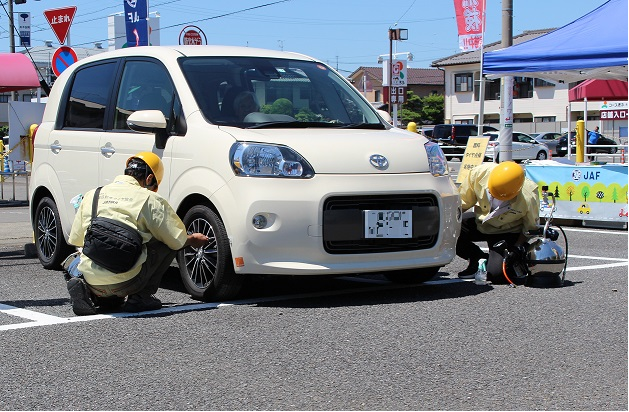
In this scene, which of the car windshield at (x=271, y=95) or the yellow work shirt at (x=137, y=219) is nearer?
the yellow work shirt at (x=137, y=219)

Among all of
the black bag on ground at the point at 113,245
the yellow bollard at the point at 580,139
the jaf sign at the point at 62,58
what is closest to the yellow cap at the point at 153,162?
the black bag on ground at the point at 113,245

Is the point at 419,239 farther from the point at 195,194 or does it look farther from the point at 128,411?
the point at 128,411

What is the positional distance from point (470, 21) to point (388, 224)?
12.9 meters

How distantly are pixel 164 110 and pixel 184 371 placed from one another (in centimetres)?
283

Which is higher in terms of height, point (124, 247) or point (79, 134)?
point (79, 134)

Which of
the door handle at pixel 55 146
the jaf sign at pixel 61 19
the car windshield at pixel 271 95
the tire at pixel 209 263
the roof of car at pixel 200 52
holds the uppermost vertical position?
the jaf sign at pixel 61 19

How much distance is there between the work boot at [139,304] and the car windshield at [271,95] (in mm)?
1350

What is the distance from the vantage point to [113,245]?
18.1 feet

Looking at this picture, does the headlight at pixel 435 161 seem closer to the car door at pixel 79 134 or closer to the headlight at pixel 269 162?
the headlight at pixel 269 162

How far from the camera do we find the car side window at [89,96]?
288 inches

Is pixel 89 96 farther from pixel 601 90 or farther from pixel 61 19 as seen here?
pixel 601 90

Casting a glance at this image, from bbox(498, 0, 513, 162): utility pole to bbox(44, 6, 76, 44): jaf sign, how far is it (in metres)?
6.95

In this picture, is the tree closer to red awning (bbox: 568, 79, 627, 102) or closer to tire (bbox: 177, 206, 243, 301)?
red awning (bbox: 568, 79, 627, 102)

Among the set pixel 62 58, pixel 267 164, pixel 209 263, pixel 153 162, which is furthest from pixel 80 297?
pixel 62 58
